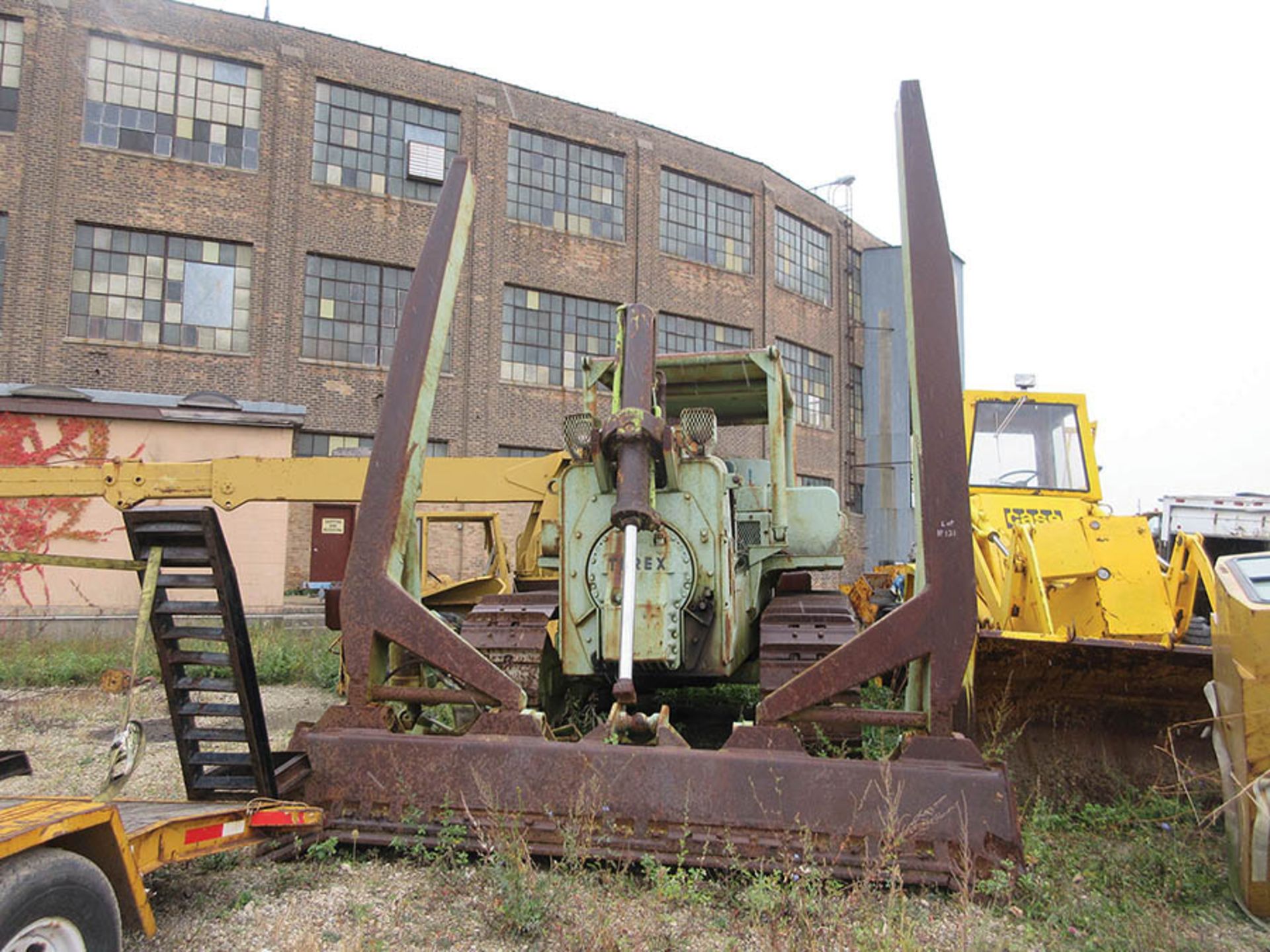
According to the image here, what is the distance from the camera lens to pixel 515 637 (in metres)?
4.89

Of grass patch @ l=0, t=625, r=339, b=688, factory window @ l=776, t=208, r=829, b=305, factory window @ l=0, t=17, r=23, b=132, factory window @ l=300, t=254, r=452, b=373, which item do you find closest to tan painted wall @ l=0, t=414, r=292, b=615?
grass patch @ l=0, t=625, r=339, b=688

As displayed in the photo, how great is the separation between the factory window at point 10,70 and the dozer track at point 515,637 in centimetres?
2023

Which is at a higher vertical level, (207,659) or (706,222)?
(706,222)

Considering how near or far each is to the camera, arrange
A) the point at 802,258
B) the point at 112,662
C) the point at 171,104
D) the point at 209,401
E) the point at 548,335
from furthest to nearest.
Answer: the point at 802,258, the point at 548,335, the point at 171,104, the point at 209,401, the point at 112,662

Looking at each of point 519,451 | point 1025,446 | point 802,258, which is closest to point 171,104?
point 519,451

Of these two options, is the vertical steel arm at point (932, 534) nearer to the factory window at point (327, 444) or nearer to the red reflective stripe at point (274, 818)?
the red reflective stripe at point (274, 818)

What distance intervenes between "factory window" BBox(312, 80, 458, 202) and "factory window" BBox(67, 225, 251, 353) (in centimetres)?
322

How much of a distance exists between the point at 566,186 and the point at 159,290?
10.7m

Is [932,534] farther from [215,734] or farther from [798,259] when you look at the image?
[798,259]

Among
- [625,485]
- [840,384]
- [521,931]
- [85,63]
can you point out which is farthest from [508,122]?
[521,931]

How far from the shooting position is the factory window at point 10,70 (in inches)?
743

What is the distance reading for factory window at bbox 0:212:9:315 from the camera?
60.5 ft

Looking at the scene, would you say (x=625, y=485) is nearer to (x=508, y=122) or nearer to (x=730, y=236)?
(x=508, y=122)

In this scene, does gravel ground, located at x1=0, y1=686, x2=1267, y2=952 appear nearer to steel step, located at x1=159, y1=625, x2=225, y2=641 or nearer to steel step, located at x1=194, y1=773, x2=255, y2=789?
steel step, located at x1=194, y1=773, x2=255, y2=789
